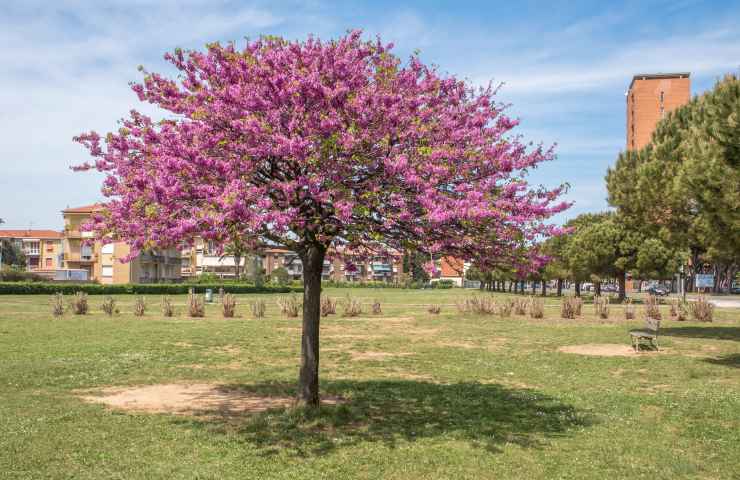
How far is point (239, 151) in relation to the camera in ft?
32.5

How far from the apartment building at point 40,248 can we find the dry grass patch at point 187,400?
13411 centimetres

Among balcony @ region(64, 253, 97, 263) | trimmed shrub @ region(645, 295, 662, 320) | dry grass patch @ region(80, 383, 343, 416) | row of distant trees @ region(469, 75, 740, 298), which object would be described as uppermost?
row of distant trees @ region(469, 75, 740, 298)

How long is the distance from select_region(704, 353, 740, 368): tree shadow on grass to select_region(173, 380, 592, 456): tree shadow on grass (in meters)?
7.94

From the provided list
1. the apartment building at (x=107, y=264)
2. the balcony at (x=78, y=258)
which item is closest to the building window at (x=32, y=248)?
the apartment building at (x=107, y=264)

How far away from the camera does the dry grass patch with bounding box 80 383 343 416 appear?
1266 centimetres

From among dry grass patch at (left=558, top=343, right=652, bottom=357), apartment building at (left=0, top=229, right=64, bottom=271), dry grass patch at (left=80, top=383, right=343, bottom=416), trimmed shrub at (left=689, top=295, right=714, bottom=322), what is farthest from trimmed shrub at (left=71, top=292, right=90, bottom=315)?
apartment building at (left=0, top=229, right=64, bottom=271)

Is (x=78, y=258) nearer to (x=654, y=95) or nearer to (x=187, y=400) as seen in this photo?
(x=187, y=400)

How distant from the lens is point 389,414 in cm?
1236

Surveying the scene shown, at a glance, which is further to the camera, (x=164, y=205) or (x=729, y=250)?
(x=729, y=250)

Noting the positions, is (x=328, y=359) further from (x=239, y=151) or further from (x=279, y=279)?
(x=279, y=279)

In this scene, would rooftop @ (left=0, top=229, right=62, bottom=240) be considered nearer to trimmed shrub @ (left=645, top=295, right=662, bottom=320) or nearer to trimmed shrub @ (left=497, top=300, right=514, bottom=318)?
trimmed shrub @ (left=497, top=300, right=514, bottom=318)

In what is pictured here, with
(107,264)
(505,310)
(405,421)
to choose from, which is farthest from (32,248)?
(405,421)

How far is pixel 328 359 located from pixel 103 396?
313 inches

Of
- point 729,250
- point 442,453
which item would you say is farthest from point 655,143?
point 442,453
